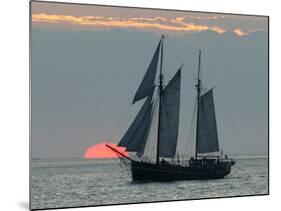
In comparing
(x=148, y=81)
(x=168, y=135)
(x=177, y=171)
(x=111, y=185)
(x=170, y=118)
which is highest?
(x=148, y=81)

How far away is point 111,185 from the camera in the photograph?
24.9ft

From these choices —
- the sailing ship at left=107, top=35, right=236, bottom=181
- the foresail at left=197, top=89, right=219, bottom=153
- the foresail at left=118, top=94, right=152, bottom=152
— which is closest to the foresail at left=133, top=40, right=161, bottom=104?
the sailing ship at left=107, top=35, right=236, bottom=181

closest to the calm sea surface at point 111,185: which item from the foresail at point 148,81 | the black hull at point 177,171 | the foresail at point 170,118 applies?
the black hull at point 177,171

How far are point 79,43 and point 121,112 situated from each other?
80 cm

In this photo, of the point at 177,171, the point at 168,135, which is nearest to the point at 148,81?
the point at 168,135

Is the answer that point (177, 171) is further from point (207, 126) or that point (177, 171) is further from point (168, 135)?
point (207, 126)

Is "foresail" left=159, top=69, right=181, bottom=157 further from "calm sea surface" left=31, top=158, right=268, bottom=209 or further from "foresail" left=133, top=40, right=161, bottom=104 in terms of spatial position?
"calm sea surface" left=31, top=158, right=268, bottom=209

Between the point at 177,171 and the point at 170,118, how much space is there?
0.56m

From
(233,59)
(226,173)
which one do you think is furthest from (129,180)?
(233,59)

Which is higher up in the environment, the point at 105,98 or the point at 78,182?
the point at 105,98

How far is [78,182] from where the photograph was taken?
24.5 ft

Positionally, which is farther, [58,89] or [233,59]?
[233,59]

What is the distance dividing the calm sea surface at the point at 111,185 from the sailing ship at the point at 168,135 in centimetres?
10
